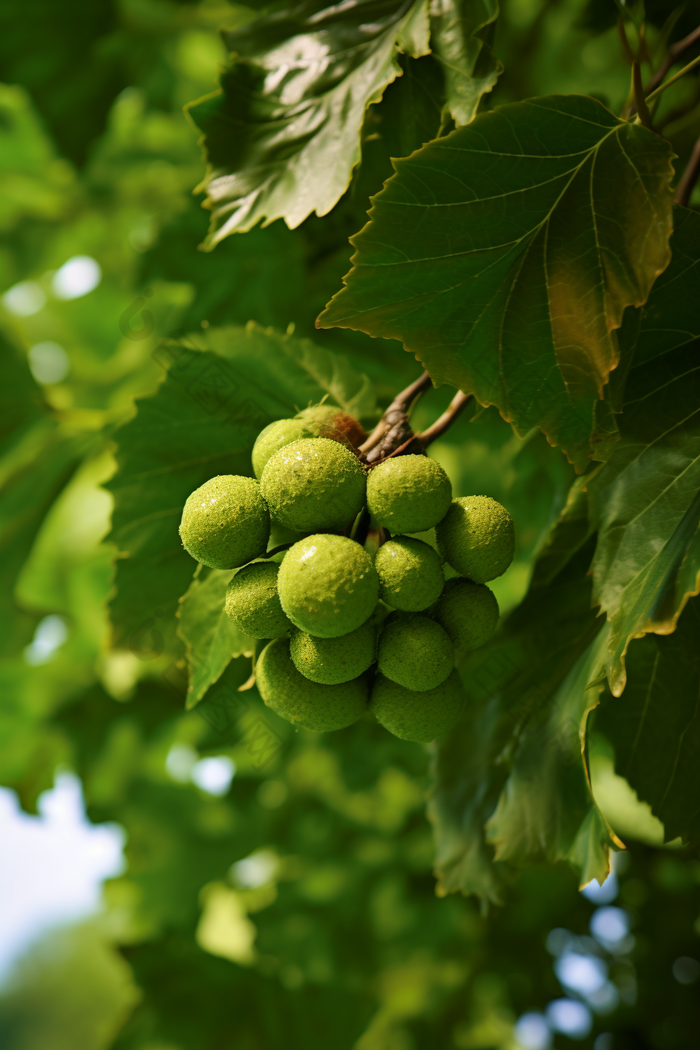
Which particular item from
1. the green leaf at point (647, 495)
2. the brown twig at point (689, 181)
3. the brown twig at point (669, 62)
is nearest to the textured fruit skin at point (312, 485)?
the green leaf at point (647, 495)

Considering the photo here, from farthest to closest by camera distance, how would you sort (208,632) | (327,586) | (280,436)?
1. (208,632)
2. (280,436)
3. (327,586)

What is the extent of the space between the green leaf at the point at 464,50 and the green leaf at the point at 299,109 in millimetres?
19

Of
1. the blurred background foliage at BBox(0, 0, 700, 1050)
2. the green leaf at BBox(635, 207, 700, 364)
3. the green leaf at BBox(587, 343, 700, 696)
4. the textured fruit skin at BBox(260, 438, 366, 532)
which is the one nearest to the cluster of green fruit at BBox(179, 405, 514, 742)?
the textured fruit skin at BBox(260, 438, 366, 532)

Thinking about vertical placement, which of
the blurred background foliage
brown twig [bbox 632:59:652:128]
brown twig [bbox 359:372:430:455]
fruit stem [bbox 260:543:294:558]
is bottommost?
the blurred background foliage

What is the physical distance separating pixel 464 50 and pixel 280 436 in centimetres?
48

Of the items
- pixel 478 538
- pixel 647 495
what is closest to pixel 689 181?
pixel 647 495

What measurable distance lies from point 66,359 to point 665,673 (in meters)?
1.88

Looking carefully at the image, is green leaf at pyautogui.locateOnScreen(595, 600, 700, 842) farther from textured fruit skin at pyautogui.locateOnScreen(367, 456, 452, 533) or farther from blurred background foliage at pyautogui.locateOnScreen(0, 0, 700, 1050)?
blurred background foliage at pyautogui.locateOnScreen(0, 0, 700, 1050)

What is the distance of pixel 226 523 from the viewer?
25.1 inches

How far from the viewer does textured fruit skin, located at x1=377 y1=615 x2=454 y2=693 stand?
2.04 feet

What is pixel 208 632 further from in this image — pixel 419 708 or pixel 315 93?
→ pixel 315 93

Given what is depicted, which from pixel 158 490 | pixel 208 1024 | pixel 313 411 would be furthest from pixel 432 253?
pixel 208 1024

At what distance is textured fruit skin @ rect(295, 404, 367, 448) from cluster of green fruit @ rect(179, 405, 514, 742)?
0.05m

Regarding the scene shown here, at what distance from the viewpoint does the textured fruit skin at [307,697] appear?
2.14 ft
